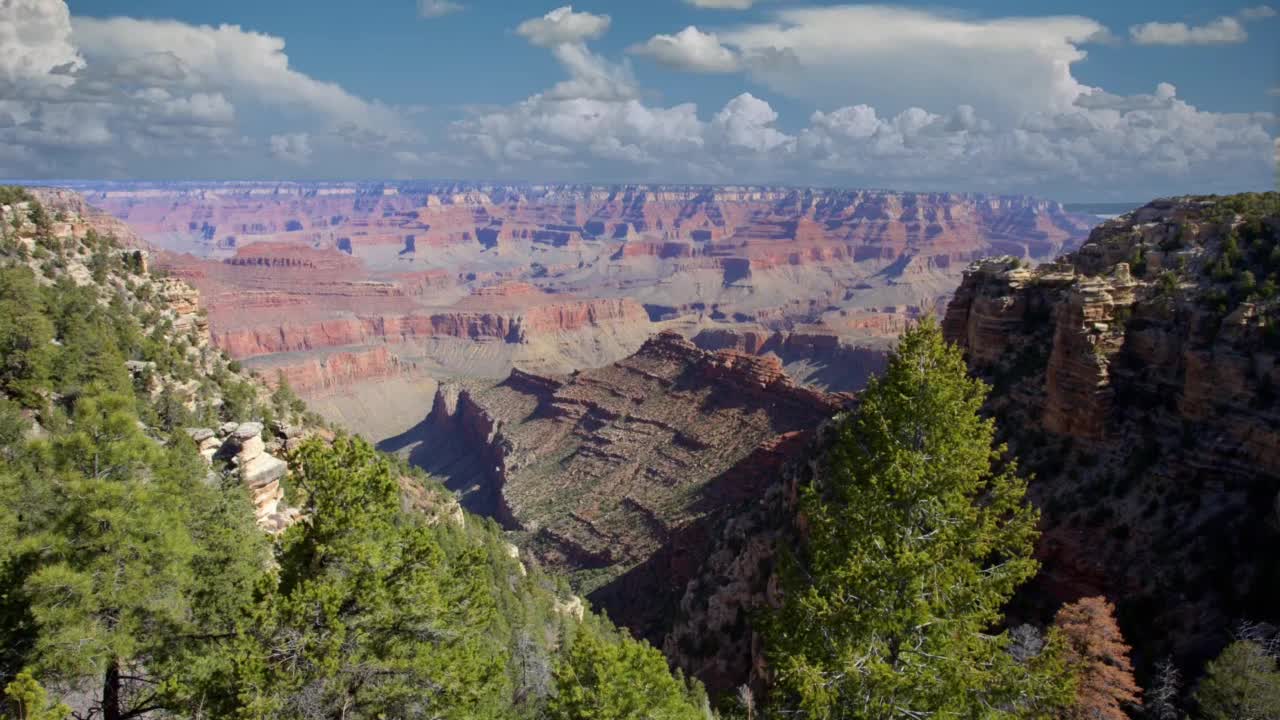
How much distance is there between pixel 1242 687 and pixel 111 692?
27.1 metres

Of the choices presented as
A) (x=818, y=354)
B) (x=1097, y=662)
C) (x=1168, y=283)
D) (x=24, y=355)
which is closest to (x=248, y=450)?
(x=24, y=355)

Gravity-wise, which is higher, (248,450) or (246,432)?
(246,432)

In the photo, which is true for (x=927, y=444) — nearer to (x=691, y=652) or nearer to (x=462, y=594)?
(x=462, y=594)

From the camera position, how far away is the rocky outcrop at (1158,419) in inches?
1086

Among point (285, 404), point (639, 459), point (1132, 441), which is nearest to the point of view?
point (1132, 441)

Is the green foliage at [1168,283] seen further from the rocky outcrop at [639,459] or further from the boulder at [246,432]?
the boulder at [246,432]

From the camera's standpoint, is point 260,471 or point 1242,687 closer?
point 1242,687

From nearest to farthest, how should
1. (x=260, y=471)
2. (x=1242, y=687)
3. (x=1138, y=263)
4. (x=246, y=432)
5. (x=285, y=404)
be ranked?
(x=1242, y=687) → (x=260, y=471) → (x=246, y=432) → (x=1138, y=263) → (x=285, y=404)

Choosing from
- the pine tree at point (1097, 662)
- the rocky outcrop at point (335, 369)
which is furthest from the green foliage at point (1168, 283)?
the rocky outcrop at point (335, 369)

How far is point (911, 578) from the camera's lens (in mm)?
14734

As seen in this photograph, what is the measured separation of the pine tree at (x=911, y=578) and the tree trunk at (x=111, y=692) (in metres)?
13.6

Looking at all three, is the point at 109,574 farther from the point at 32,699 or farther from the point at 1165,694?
the point at 1165,694

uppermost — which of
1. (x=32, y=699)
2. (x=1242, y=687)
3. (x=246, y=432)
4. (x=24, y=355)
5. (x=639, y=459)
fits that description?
(x=24, y=355)

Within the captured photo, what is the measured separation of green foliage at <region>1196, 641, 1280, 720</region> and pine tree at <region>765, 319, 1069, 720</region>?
8678 mm
